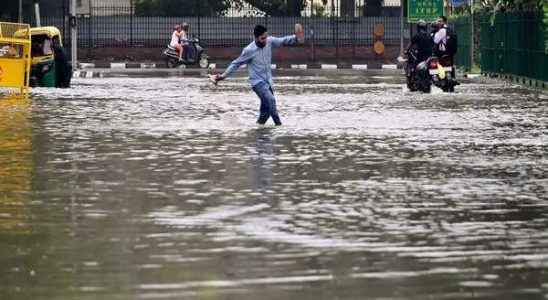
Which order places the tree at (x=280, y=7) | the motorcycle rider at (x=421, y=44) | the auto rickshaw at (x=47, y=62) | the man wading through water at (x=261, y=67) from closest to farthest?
1. the man wading through water at (x=261, y=67)
2. the motorcycle rider at (x=421, y=44)
3. the auto rickshaw at (x=47, y=62)
4. the tree at (x=280, y=7)

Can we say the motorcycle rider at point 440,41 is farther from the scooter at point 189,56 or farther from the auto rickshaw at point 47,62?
the scooter at point 189,56

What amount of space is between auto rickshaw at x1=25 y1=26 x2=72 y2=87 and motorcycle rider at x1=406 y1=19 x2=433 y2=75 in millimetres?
8858

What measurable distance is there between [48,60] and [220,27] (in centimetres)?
3053

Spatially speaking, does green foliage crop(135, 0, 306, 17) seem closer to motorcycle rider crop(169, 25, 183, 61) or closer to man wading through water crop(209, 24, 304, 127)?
motorcycle rider crop(169, 25, 183, 61)

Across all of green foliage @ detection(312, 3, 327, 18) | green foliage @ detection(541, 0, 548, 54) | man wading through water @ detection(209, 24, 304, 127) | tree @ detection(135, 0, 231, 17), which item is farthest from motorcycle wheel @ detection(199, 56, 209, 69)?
man wading through water @ detection(209, 24, 304, 127)

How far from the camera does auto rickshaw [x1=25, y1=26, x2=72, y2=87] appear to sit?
39.8 metres

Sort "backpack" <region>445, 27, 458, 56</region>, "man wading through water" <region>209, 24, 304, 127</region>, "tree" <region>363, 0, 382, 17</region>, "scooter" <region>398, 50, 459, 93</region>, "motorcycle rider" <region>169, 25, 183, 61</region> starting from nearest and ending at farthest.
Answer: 1. "man wading through water" <region>209, 24, 304, 127</region>
2. "scooter" <region>398, 50, 459, 93</region>
3. "backpack" <region>445, 27, 458, 56</region>
4. "motorcycle rider" <region>169, 25, 183, 61</region>
5. "tree" <region>363, 0, 382, 17</region>

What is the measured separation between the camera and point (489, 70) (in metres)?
49.3

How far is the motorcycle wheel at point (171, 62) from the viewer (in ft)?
203

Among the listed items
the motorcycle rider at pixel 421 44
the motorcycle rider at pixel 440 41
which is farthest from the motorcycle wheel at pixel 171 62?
the motorcycle rider at pixel 421 44

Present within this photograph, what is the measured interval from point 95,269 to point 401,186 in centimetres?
579

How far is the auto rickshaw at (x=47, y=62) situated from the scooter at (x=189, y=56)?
67.6 ft

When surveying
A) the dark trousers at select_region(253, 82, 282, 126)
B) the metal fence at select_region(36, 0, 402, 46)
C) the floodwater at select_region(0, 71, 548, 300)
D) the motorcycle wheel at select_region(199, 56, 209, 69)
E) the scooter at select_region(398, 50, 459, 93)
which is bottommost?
the floodwater at select_region(0, 71, 548, 300)

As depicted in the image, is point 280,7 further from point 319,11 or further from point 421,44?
point 421,44
